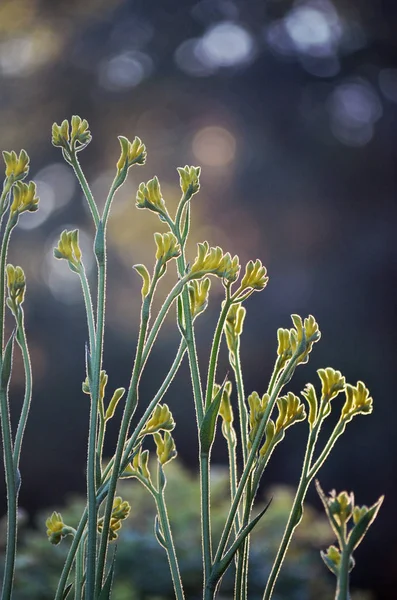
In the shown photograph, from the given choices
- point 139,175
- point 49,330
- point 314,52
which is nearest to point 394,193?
point 314,52

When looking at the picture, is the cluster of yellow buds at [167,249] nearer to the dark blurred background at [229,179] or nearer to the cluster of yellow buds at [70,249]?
the cluster of yellow buds at [70,249]

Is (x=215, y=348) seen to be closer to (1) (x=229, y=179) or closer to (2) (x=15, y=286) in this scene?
(2) (x=15, y=286)

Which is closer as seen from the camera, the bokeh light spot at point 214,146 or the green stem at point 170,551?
the green stem at point 170,551

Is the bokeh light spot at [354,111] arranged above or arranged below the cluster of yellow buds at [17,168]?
above

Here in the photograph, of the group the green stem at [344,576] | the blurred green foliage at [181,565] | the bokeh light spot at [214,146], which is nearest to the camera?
the green stem at [344,576]

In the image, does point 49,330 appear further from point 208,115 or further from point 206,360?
point 208,115

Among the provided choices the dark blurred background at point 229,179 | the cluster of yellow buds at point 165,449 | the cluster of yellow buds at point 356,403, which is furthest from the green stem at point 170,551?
the dark blurred background at point 229,179

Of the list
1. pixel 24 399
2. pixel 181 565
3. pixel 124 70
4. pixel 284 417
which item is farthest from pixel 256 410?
pixel 124 70
